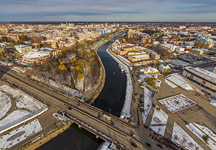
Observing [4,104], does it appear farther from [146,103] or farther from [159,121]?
[159,121]

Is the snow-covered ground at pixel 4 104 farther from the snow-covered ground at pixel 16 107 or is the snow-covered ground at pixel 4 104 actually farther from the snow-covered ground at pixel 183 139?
the snow-covered ground at pixel 183 139

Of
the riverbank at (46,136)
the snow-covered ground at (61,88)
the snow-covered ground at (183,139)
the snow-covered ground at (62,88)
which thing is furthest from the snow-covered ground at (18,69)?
the snow-covered ground at (183,139)

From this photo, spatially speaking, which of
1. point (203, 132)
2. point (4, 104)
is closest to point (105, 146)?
point (203, 132)

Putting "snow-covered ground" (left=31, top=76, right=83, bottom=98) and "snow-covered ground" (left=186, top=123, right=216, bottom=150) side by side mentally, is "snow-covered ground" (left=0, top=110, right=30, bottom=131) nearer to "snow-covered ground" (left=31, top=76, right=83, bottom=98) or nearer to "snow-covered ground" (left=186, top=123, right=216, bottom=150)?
"snow-covered ground" (left=31, top=76, right=83, bottom=98)

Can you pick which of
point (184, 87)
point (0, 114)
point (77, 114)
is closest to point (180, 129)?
point (184, 87)

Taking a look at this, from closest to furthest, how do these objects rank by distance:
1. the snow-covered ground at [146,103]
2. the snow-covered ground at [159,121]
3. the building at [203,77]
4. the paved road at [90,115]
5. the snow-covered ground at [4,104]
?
1. the paved road at [90,115]
2. the snow-covered ground at [159,121]
3. the snow-covered ground at [146,103]
4. the snow-covered ground at [4,104]
5. the building at [203,77]

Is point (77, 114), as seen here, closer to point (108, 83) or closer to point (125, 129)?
point (125, 129)
